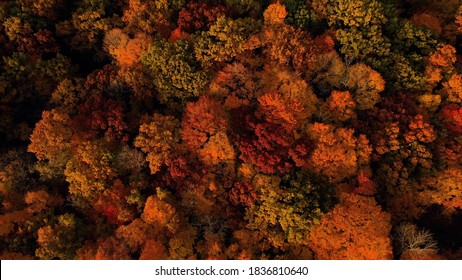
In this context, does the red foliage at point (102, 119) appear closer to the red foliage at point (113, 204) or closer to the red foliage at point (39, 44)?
the red foliage at point (113, 204)

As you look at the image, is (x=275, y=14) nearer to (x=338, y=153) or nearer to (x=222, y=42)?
(x=222, y=42)

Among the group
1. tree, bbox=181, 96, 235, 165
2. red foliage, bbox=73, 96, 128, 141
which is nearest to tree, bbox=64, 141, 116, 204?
red foliage, bbox=73, 96, 128, 141

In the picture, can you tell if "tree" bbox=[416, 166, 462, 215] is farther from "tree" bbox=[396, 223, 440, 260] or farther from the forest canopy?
"tree" bbox=[396, 223, 440, 260]

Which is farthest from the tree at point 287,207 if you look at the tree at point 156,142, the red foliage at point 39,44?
the red foliage at point 39,44

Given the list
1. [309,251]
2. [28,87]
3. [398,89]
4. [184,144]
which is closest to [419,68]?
[398,89]

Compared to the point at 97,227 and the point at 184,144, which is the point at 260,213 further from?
the point at 97,227

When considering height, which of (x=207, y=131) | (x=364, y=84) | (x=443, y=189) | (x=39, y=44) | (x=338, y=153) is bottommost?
(x=443, y=189)

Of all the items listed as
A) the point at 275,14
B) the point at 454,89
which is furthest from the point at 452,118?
the point at 275,14

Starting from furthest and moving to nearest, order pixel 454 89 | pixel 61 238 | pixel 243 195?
1. pixel 454 89
2. pixel 243 195
3. pixel 61 238

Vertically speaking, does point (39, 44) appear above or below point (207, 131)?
above
